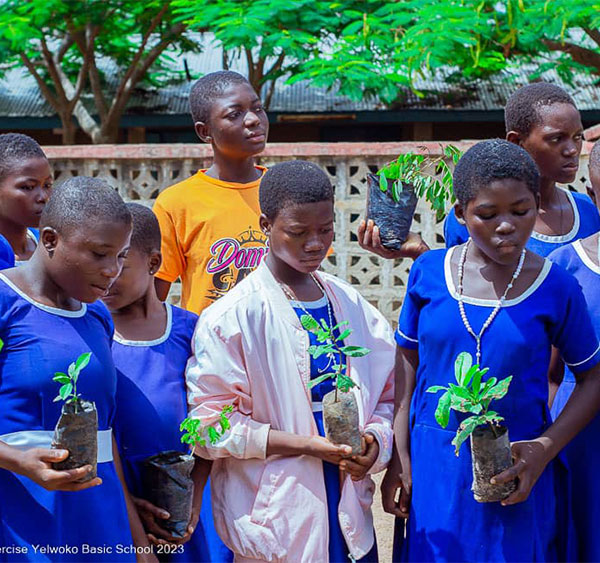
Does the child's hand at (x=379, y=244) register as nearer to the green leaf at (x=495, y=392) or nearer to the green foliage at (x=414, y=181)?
the green foliage at (x=414, y=181)

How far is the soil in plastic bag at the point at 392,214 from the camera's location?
3400 mm

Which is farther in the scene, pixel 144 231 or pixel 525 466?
pixel 144 231

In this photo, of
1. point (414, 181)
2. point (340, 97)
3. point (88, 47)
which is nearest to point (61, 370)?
point (414, 181)

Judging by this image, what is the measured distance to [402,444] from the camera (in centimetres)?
302

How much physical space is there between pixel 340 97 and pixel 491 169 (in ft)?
38.8

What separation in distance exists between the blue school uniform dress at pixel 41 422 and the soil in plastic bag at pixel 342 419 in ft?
2.22

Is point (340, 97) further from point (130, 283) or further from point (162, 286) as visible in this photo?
point (130, 283)

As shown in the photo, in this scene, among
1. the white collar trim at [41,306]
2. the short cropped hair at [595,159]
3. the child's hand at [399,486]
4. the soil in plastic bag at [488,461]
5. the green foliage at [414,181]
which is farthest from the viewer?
the green foliage at [414,181]

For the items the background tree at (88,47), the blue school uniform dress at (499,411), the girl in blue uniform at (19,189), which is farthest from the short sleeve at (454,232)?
the background tree at (88,47)

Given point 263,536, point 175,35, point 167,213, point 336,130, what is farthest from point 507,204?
point 336,130

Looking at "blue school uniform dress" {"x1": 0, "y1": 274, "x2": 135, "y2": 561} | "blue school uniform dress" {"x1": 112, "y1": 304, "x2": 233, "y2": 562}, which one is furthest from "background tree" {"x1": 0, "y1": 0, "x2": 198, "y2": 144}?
"blue school uniform dress" {"x1": 0, "y1": 274, "x2": 135, "y2": 561}

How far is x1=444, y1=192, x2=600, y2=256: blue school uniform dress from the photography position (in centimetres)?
340

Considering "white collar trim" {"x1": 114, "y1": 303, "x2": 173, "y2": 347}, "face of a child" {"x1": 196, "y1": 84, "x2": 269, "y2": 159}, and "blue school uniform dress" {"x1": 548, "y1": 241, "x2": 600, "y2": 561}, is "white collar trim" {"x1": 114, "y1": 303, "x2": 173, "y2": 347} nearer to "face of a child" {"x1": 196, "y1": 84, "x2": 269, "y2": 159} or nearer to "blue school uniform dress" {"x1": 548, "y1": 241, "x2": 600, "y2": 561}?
"face of a child" {"x1": 196, "y1": 84, "x2": 269, "y2": 159}

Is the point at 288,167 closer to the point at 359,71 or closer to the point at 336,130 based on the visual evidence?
the point at 359,71
